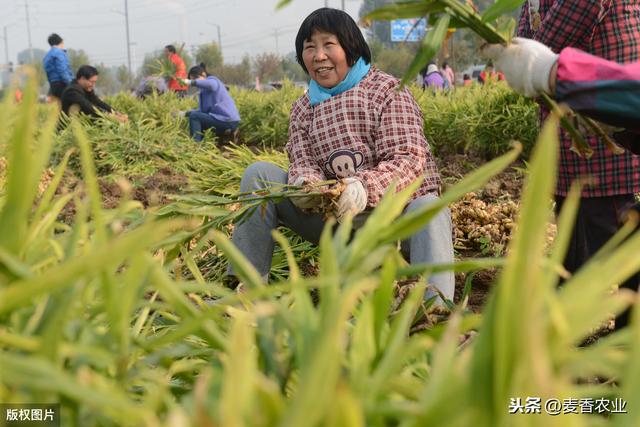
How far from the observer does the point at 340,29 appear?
225cm

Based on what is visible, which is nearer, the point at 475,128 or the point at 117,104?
the point at 475,128

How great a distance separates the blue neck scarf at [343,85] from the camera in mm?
2279

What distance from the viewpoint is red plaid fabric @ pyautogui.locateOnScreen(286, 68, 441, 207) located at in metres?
2.15

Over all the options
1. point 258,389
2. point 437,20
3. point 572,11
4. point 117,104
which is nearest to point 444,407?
point 258,389

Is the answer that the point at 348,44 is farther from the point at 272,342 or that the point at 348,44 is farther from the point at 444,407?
the point at 444,407

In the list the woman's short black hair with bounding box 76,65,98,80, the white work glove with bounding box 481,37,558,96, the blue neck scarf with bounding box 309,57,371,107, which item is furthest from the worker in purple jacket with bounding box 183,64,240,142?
the white work glove with bounding box 481,37,558,96

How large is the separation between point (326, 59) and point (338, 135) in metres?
0.25

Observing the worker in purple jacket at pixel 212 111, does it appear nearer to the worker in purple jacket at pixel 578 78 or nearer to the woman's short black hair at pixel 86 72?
the woman's short black hair at pixel 86 72

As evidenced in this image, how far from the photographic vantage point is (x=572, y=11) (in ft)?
6.10

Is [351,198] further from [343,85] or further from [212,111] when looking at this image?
[212,111]

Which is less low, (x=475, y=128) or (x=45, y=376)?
(x=45, y=376)

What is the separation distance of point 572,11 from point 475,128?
297cm

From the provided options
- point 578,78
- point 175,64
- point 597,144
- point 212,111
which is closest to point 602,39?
point 597,144

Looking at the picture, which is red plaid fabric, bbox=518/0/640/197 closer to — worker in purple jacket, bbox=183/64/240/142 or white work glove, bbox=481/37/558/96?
white work glove, bbox=481/37/558/96
